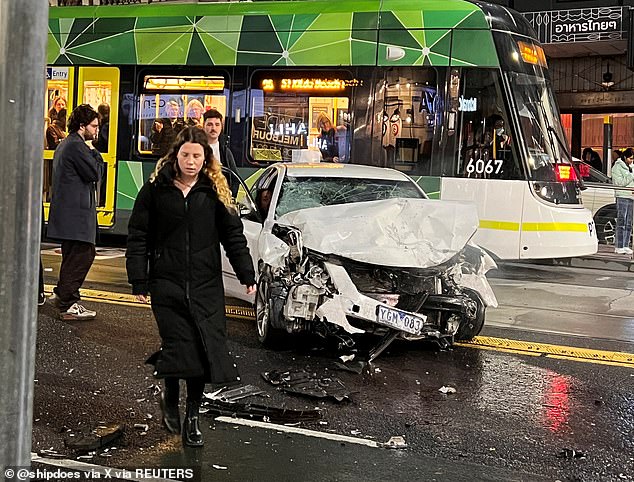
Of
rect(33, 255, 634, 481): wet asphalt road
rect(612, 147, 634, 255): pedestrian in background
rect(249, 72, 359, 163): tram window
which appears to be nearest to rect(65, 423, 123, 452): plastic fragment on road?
rect(33, 255, 634, 481): wet asphalt road

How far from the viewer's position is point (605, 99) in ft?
80.7

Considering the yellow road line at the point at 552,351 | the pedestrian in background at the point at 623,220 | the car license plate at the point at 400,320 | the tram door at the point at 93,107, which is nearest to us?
the car license plate at the point at 400,320

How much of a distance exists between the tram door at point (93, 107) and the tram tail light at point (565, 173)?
23.4ft

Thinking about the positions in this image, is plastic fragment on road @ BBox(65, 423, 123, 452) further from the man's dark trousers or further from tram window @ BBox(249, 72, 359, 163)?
tram window @ BBox(249, 72, 359, 163)

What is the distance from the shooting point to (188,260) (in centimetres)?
536

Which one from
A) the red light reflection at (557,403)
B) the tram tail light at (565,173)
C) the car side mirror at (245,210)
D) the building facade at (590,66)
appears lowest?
the red light reflection at (557,403)

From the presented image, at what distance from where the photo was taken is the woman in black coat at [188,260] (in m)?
5.33

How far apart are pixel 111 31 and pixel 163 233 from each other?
10.8 meters

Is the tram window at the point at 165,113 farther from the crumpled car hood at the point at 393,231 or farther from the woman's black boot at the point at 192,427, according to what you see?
the woman's black boot at the point at 192,427

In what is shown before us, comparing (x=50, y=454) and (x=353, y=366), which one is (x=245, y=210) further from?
(x=50, y=454)

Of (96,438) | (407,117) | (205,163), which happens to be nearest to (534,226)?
(407,117)

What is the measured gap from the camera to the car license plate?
7398 millimetres

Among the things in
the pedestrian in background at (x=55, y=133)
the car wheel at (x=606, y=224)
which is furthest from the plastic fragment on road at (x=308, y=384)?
the car wheel at (x=606, y=224)

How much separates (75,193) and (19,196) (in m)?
6.03
